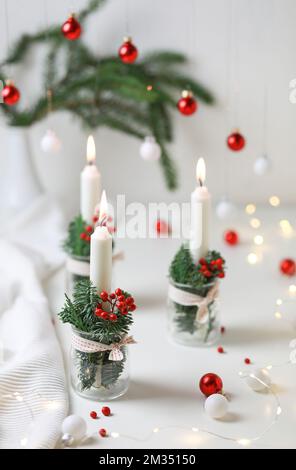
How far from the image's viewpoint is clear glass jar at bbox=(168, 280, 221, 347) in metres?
1.47

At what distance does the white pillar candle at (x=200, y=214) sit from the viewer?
1.44 meters

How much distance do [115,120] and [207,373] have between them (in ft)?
3.17

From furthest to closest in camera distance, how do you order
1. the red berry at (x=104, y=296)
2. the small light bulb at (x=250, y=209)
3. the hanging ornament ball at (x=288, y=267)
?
the small light bulb at (x=250, y=209) → the hanging ornament ball at (x=288, y=267) → the red berry at (x=104, y=296)

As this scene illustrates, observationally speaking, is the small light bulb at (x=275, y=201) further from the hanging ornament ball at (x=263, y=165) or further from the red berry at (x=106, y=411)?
the red berry at (x=106, y=411)

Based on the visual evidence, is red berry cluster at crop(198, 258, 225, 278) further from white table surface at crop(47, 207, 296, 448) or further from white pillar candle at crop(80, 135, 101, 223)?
white pillar candle at crop(80, 135, 101, 223)

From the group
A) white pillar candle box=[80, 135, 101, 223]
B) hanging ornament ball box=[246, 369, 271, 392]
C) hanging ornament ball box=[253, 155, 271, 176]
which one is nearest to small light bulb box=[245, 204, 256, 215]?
hanging ornament ball box=[253, 155, 271, 176]

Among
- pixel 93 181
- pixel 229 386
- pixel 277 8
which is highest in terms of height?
pixel 277 8

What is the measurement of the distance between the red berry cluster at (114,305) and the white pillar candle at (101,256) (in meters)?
0.02

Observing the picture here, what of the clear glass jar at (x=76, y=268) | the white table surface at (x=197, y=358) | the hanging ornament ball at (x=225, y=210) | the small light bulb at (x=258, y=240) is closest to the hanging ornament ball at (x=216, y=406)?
the white table surface at (x=197, y=358)

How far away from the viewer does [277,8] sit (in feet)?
6.91

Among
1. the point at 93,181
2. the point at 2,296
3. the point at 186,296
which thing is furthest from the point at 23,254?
the point at 186,296

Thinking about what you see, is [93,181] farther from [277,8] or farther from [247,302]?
[277,8]

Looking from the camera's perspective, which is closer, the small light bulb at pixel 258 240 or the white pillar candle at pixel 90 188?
the white pillar candle at pixel 90 188
